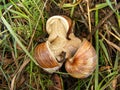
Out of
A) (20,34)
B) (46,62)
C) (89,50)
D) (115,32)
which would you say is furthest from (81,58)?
(20,34)

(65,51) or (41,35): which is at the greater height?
(41,35)

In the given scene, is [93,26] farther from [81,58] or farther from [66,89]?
[66,89]

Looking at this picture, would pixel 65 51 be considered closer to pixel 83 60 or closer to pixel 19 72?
pixel 83 60

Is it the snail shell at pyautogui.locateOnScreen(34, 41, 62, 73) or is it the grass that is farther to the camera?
the grass

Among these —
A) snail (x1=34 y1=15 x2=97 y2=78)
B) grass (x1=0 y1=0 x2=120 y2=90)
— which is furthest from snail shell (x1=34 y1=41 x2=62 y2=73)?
grass (x1=0 y1=0 x2=120 y2=90)

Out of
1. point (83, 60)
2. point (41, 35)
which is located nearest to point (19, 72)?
point (41, 35)

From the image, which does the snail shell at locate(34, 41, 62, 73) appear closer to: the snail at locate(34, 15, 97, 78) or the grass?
the snail at locate(34, 15, 97, 78)

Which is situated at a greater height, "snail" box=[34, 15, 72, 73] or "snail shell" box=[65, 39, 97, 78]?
"snail" box=[34, 15, 72, 73]
